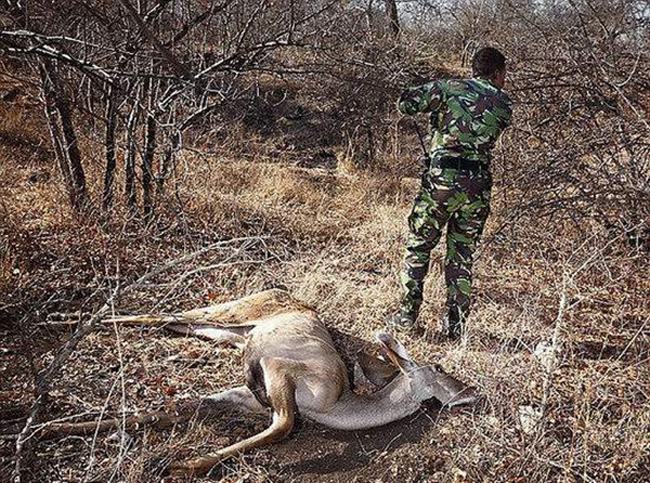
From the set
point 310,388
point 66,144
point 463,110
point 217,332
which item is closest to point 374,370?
point 310,388

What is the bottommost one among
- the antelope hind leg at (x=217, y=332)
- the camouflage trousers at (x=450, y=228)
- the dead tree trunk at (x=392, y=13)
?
the antelope hind leg at (x=217, y=332)

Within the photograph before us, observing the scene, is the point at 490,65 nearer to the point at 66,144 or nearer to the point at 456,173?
the point at 456,173

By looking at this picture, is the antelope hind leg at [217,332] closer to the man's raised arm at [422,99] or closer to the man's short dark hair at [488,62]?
the man's raised arm at [422,99]

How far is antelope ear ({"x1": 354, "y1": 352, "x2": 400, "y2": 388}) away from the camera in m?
4.47

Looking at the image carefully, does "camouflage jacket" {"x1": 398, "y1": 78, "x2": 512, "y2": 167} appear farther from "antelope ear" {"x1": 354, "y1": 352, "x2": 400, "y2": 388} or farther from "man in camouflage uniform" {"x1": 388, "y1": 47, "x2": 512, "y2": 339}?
"antelope ear" {"x1": 354, "y1": 352, "x2": 400, "y2": 388}

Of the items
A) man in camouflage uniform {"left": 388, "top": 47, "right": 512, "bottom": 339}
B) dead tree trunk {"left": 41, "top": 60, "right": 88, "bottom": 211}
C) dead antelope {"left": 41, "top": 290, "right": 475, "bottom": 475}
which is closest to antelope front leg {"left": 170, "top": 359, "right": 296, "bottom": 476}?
dead antelope {"left": 41, "top": 290, "right": 475, "bottom": 475}

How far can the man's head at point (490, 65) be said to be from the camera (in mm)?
5012

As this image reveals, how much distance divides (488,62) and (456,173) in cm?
85

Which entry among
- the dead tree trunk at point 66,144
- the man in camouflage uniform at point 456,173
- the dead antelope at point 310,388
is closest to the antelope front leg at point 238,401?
the dead antelope at point 310,388

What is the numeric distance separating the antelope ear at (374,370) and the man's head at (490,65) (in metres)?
2.26

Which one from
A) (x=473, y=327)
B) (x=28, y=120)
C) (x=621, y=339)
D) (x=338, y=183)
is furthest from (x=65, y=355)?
(x=28, y=120)

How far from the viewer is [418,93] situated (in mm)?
5000

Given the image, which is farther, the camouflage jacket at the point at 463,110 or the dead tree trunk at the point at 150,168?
the dead tree trunk at the point at 150,168

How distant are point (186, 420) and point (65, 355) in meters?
1.09
